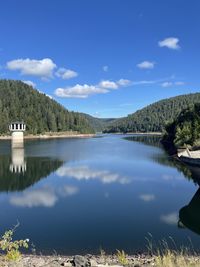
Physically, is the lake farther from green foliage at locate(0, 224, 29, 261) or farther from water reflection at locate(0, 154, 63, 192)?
green foliage at locate(0, 224, 29, 261)

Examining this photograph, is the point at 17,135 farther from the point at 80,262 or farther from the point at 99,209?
the point at 80,262

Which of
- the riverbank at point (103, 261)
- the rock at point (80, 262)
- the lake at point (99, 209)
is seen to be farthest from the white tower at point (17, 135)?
the rock at point (80, 262)

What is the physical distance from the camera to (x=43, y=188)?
46625mm

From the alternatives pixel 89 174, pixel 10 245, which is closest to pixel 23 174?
pixel 89 174

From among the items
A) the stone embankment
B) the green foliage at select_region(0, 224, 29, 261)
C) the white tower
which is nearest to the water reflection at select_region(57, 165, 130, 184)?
the stone embankment

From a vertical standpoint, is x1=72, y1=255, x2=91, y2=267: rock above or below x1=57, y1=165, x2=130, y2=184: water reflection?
above

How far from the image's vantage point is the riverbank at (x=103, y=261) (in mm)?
14514

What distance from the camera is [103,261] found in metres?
18.9

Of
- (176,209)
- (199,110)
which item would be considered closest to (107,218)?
(176,209)

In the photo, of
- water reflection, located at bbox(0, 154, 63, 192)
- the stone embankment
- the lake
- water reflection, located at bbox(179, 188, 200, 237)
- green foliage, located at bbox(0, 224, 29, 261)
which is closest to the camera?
green foliage, located at bbox(0, 224, 29, 261)

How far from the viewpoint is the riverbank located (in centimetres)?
1451

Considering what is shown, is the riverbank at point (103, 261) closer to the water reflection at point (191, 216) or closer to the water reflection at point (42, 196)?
the water reflection at point (191, 216)

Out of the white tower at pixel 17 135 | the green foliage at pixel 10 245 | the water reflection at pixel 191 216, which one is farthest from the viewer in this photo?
the white tower at pixel 17 135

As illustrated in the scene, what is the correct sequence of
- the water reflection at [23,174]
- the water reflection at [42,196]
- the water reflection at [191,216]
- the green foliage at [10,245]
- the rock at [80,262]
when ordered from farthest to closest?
1. the water reflection at [23,174]
2. the water reflection at [42,196]
3. the water reflection at [191,216]
4. the rock at [80,262]
5. the green foliage at [10,245]
